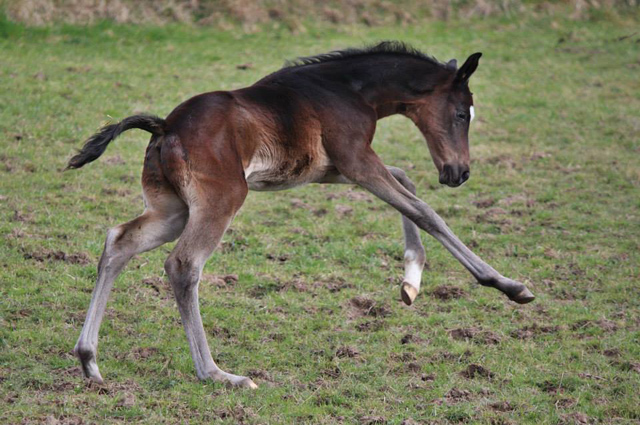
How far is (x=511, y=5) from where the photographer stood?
61.0 feet

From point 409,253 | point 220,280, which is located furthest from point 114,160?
point 409,253

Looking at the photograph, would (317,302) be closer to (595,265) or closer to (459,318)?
(459,318)

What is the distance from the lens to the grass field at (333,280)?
17.0 ft

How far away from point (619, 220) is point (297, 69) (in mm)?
4549

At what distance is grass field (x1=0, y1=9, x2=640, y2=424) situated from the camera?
519 centimetres

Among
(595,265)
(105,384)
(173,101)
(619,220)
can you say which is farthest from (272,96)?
(173,101)

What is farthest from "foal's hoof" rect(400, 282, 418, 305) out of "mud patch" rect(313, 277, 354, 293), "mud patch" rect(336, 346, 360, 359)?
"mud patch" rect(313, 277, 354, 293)

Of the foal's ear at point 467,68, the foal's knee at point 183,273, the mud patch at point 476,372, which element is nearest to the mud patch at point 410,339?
the mud patch at point 476,372

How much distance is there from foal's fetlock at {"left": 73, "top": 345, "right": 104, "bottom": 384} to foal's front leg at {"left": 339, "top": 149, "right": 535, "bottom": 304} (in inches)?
83.4

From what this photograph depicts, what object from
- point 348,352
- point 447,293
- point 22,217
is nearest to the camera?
point 348,352

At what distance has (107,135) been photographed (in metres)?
5.32

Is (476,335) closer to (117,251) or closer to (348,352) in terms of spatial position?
(348,352)

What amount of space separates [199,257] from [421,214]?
1.58 m

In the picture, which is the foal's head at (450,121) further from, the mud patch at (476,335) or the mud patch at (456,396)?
the mud patch at (456,396)
